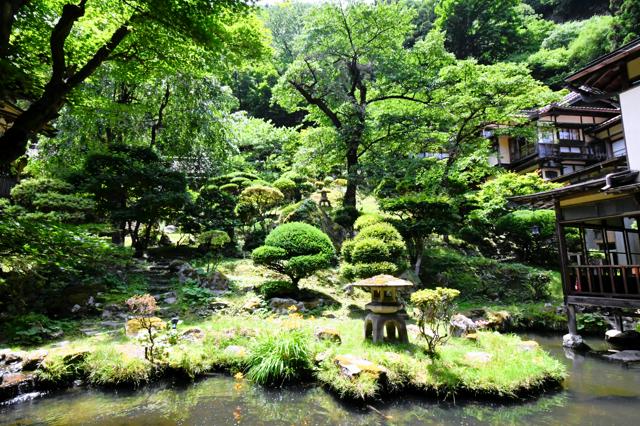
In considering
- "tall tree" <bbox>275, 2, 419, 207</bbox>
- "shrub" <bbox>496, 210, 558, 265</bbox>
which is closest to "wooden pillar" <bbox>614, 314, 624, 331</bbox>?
"shrub" <bbox>496, 210, 558, 265</bbox>

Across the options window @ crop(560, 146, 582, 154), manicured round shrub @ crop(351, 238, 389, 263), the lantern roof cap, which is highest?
window @ crop(560, 146, 582, 154)

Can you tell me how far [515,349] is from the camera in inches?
307

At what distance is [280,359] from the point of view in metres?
7.16

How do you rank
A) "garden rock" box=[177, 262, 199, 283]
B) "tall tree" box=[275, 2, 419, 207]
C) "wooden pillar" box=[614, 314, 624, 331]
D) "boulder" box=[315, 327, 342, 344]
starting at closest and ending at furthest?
"boulder" box=[315, 327, 342, 344] < "wooden pillar" box=[614, 314, 624, 331] < "garden rock" box=[177, 262, 199, 283] < "tall tree" box=[275, 2, 419, 207]

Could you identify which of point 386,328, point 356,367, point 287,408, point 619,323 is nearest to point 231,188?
point 386,328

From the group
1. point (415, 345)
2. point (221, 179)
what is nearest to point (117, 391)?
point (415, 345)

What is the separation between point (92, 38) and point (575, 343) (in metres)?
13.6

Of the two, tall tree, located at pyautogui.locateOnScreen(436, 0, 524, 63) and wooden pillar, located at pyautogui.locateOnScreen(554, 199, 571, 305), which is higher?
tall tree, located at pyautogui.locateOnScreen(436, 0, 524, 63)

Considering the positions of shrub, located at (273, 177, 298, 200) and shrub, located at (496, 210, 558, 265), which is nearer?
shrub, located at (496, 210, 558, 265)

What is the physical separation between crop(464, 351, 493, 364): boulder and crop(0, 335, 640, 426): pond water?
958 millimetres

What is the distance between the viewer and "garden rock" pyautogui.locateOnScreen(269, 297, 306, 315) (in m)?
11.1

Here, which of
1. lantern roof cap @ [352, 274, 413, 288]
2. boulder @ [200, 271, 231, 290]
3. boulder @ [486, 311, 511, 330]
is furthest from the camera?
boulder @ [200, 271, 231, 290]

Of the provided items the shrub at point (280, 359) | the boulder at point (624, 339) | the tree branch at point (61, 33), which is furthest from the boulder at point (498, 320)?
the tree branch at point (61, 33)

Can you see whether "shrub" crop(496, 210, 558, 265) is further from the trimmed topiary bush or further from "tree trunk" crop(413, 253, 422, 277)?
the trimmed topiary bush
